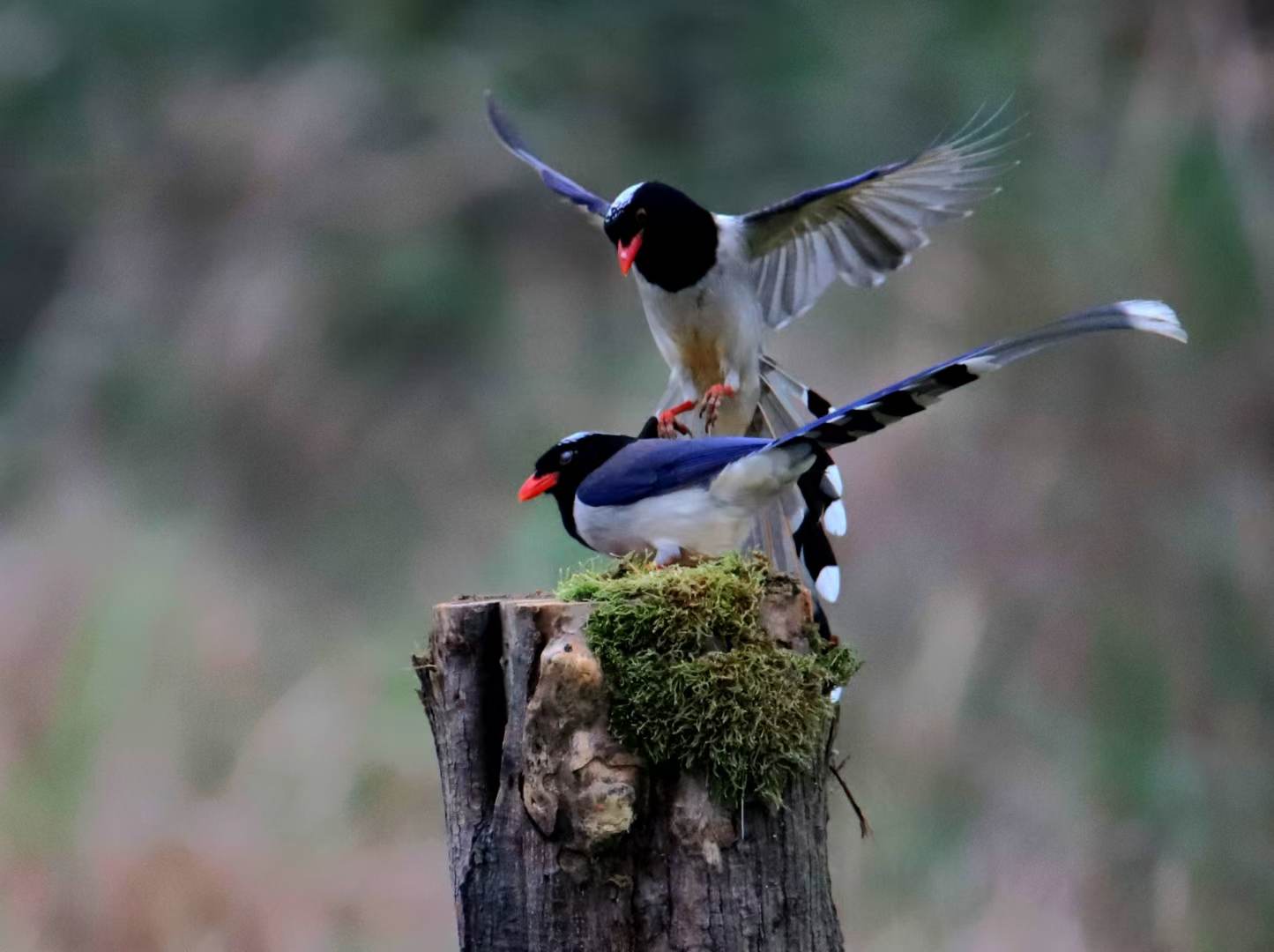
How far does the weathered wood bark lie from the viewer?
2109 millimetres

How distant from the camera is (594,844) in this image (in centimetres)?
209

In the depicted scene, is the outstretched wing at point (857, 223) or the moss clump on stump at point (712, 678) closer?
the moss clump on stump at point (712, 678)

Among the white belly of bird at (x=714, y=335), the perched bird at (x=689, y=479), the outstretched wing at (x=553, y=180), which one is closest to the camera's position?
the perched bird at (x=689, y=479)

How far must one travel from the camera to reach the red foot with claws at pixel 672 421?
3270 millimetres

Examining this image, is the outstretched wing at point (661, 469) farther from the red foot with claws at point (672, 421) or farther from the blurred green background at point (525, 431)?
the blurred green background at point (525, 431)

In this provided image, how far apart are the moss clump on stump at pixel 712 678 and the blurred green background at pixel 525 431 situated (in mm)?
3138

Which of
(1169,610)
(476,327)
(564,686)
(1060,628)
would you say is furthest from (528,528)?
(564,686)

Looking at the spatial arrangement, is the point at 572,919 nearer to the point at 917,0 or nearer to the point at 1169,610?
the point at 1169,610

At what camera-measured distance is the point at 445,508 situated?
22.0 feet

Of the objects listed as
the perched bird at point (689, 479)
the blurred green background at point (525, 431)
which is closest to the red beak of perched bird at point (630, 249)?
the perched bird at point (689, 479)

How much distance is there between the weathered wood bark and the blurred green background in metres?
3.11

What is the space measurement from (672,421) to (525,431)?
3308mm

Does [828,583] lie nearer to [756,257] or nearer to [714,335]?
[714,335]

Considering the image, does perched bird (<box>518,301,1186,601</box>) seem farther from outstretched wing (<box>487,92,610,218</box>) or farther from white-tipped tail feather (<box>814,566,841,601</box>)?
outstretched wing (<box>487,92,610,218</box>)
